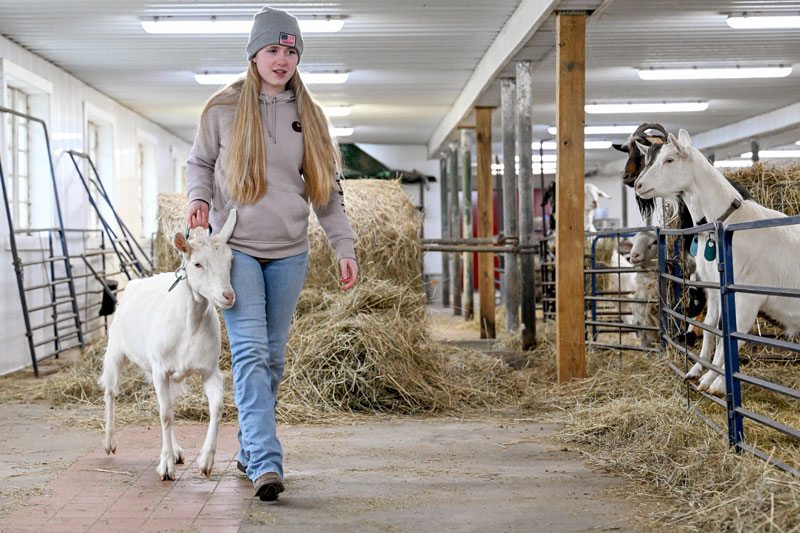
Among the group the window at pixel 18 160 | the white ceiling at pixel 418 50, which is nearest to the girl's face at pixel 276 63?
the white ceiling at pixel 418 50

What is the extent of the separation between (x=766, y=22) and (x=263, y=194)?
7.30 meters

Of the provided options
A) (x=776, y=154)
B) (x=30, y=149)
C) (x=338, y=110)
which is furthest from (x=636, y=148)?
(x=776, y=154)

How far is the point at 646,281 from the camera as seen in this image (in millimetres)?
7844

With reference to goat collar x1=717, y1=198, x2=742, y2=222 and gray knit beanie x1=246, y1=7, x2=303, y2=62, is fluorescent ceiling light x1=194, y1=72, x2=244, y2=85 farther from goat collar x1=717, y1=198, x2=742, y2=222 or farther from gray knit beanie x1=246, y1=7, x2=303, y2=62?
gray knit beanie x1=246, y1=7, x2=303, y2=62

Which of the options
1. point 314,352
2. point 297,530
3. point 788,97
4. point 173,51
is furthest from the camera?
point 788,97

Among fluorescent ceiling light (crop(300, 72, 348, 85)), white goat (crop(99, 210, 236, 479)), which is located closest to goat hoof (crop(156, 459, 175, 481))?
white goat (crop(99, 210, 236, 479))

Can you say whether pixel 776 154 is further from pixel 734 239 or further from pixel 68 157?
pixel 734 239

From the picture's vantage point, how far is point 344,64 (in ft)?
37.0

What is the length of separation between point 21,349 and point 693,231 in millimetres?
6913

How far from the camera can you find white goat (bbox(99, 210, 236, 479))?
3625 millimetres

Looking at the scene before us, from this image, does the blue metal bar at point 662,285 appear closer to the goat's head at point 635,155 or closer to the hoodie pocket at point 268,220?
the goat's head at point 635,155

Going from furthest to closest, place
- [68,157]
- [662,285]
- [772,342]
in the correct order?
[68,157]
[662,285]
[772,342]

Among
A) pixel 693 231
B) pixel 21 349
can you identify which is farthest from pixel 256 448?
pixel 21 349

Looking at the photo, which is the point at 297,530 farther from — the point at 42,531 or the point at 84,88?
the point at 84,88
